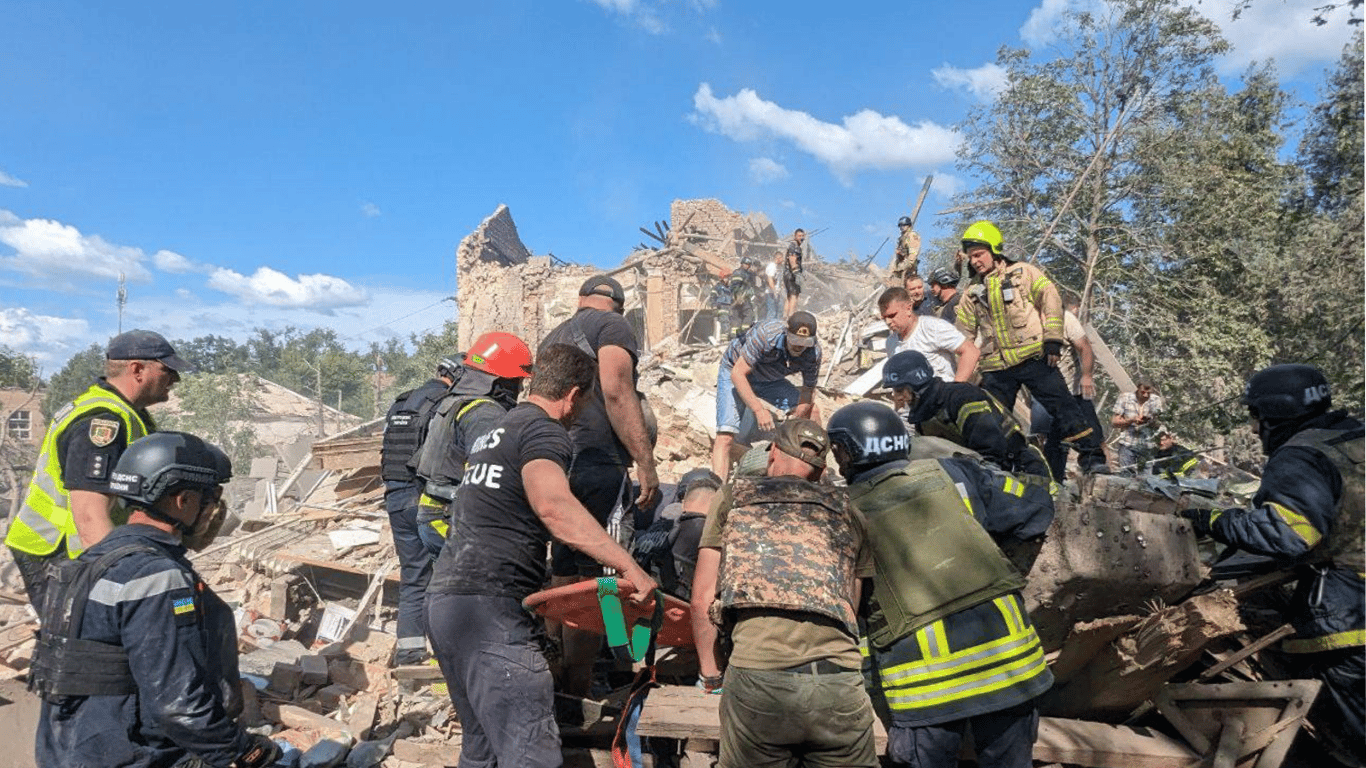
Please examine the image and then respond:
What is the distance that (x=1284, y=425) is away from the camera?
3.32m

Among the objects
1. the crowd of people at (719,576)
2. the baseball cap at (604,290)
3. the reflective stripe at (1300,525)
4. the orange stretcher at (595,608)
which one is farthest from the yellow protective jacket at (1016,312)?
the orange stretcher at (595,608)

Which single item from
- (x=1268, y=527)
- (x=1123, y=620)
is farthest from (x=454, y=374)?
(x=1268, y=527)

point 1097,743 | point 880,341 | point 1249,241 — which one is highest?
point 1249,241

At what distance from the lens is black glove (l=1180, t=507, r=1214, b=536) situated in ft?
10.8

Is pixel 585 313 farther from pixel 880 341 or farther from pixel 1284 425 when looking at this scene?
pixel 880 341

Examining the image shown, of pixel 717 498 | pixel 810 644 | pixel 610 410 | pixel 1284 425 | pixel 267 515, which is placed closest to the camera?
pixel 810 644

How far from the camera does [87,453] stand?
3.30 metres

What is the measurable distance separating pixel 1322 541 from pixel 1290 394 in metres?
0.60

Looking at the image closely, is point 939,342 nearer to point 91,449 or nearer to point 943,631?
point 943,631

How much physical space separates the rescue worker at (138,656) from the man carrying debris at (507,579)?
686 mm

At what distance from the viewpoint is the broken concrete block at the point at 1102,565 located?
125 inches

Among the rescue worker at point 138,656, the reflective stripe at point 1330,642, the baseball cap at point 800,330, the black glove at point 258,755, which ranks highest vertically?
the baseball cap at point 800,330

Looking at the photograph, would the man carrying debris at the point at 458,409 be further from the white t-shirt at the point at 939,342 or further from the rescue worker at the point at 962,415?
the white t-shirt at the point at 939,342

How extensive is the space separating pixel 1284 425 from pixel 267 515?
10.2 m
